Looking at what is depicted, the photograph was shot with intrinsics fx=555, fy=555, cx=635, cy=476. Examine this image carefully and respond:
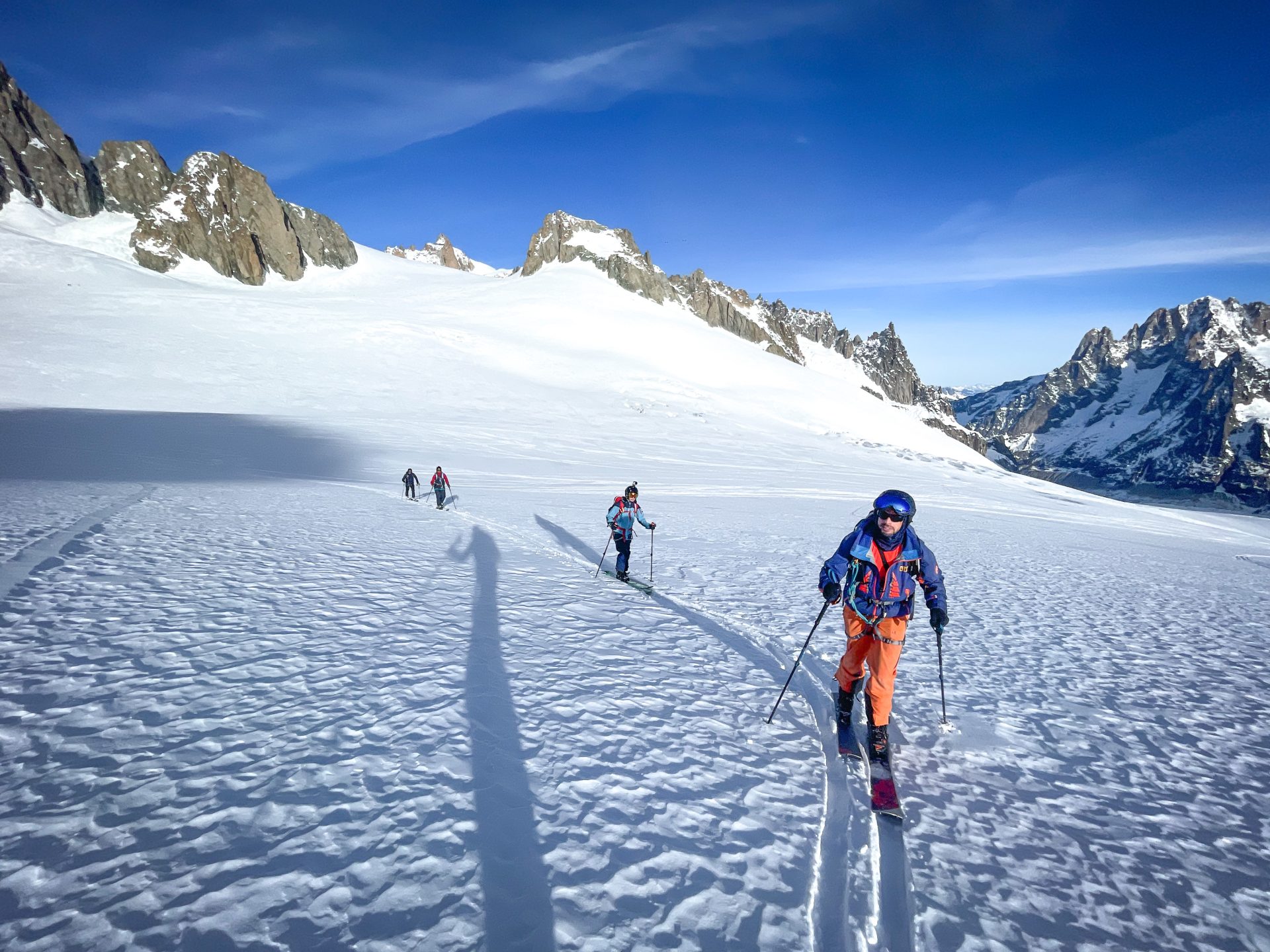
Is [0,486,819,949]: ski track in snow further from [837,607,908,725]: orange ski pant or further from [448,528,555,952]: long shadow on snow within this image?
[837,607,908,725]: orange ski pant

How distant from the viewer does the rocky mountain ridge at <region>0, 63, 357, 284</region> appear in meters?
83.1

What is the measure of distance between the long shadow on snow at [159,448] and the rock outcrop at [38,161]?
86.9 meters

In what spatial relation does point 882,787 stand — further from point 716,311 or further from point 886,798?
point 716,311

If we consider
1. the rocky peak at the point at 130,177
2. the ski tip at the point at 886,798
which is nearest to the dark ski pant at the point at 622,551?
the ski tip at the point at 886,798

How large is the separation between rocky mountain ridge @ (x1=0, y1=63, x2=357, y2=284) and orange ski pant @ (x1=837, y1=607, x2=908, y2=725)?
107 m

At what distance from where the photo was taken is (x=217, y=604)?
24.6ft

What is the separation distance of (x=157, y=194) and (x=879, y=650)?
13107 centimetres

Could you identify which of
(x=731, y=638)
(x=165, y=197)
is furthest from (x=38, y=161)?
(x=731, y=638)

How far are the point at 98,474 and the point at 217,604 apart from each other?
15410mm

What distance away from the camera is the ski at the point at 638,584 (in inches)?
392

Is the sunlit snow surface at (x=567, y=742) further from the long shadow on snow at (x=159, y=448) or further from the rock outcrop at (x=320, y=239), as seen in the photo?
the rock outcrop at (x=320, y=239)

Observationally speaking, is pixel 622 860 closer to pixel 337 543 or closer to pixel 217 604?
pixel 217 604

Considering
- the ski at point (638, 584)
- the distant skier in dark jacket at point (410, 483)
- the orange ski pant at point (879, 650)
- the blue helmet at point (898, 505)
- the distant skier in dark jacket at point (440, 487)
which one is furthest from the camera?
the distant skier in dark jacket at point (410, 483)

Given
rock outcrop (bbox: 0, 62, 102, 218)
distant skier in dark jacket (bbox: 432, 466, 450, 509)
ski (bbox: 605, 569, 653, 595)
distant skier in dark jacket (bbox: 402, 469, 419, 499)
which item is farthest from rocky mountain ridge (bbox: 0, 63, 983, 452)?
ski (bbox: 605, 569, 653, 595)
